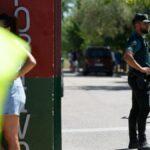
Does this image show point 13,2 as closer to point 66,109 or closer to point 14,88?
point 14,88

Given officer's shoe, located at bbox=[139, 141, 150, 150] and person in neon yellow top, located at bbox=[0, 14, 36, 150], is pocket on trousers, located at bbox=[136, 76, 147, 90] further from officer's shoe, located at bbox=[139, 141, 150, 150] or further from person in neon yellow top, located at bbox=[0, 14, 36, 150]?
person in neon yellow top, located at bbox=[0, 14, 36, 150]

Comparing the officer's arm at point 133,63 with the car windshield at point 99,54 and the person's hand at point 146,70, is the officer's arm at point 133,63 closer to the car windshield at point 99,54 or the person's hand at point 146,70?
the person's hand at point 146,70

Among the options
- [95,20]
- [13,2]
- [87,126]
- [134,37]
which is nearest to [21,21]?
[13,2]

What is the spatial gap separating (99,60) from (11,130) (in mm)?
31401

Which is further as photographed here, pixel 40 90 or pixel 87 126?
pixel 87 126

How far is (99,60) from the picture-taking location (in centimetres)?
3622

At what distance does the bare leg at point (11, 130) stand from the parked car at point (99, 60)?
1223 inches

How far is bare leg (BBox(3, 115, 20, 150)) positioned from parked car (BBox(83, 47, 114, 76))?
102ft

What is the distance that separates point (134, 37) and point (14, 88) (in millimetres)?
2977

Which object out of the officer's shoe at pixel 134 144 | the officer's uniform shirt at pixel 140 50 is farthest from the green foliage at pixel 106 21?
the officer's uniform shirt at pixel 140 50

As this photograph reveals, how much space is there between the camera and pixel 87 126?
10.5m

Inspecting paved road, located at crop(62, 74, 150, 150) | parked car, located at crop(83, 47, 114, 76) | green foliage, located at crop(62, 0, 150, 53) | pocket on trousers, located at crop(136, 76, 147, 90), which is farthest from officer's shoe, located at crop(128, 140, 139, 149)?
parked car, located at crop(83, 47, 114, 76)

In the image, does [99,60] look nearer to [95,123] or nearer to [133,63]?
[95,123]

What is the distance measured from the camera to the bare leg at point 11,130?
4852mm
